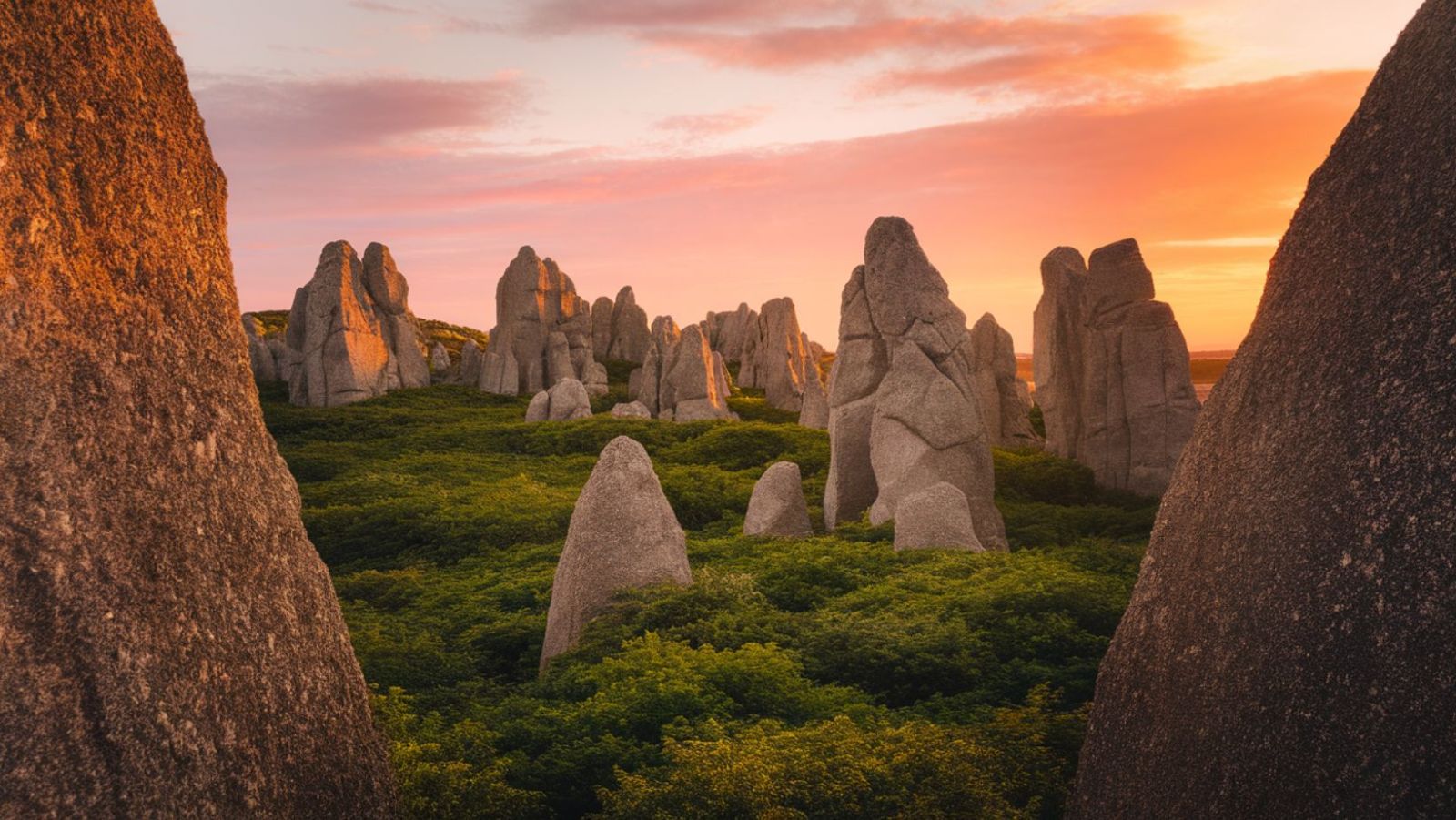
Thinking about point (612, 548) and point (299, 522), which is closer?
point (299, 522)

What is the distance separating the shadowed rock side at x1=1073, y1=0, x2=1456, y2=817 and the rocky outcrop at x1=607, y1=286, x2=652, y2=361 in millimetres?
57066

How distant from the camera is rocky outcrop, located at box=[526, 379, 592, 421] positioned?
3581cm

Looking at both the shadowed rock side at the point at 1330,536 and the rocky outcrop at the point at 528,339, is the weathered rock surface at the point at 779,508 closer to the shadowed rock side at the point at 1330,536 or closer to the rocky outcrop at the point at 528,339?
the shadowed rock side at the point at 1330,536

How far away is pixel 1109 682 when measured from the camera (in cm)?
480

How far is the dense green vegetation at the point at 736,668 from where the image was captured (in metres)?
6.17

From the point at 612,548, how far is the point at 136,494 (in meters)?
6.33

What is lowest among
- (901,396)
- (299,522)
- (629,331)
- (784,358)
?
(299,522)

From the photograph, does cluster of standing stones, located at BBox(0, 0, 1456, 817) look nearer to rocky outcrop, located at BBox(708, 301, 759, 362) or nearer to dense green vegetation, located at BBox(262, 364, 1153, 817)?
dense green vegetation, located at BBox(262, 364, 1153, 817)

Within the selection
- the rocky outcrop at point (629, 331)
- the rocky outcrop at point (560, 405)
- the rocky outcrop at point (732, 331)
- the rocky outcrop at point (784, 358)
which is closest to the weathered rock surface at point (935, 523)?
the rocky outcrop at point (560, 405)

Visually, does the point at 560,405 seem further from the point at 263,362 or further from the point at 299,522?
the point at 299,522

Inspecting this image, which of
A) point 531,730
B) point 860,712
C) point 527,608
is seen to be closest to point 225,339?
point 531,730

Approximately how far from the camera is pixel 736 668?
27.8 ft

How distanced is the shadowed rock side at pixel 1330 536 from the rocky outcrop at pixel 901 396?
1194cm

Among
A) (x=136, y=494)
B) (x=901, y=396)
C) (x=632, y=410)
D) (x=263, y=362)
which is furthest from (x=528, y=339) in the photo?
(x=136, y=494)
